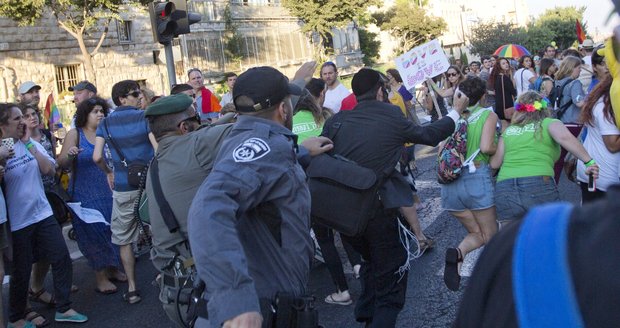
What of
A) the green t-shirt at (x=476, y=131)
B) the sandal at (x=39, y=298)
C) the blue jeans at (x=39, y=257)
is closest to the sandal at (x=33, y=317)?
the blue jeans at (x=39, y=257)

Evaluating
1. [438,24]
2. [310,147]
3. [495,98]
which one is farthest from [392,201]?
[438,24]

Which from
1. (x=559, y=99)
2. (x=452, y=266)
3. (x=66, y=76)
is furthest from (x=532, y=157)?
(x=66, y=76)

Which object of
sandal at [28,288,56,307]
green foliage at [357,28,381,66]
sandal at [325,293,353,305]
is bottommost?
sandal at [325,293,353,305]

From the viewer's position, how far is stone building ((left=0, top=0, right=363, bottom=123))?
81.5ft

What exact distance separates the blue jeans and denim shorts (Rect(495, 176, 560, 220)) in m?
3.54

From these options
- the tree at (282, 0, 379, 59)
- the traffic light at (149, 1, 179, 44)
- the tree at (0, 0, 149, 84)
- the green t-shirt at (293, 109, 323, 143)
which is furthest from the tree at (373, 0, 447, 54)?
the green t-shirt at (293, 109, 323, 143)

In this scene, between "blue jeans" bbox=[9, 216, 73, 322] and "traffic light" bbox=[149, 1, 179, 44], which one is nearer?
"blue jeans" bbox=[9, 216, 73, 322]

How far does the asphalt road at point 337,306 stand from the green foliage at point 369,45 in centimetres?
4870

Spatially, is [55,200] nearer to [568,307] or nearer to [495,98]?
[568,307]

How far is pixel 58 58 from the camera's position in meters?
26.3

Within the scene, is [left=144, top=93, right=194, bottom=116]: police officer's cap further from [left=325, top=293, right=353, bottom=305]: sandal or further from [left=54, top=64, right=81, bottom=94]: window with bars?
[left=54, top=64, right=81, bottom=94]: window with bars

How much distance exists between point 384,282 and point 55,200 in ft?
10.9

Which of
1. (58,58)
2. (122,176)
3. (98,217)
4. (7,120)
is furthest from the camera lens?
(58,58)

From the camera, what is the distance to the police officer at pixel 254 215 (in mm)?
2199
